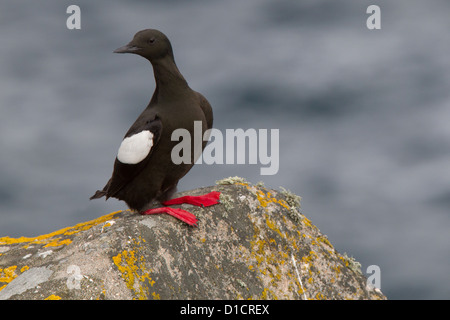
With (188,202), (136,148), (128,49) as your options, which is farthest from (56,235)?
(128,49)

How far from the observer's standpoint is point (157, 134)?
6.91 meters

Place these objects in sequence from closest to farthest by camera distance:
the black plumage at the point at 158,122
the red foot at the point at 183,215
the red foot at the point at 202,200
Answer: the red foot at the point at 183,215 → the red foot at the point at 202,200 → the black plumage at the point at 158,122

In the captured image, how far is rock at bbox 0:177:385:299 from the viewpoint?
5.41m

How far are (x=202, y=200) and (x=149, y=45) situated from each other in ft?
6.69

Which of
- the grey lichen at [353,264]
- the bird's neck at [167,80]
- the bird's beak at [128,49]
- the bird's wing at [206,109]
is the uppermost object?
the bird's beak at [128,49]

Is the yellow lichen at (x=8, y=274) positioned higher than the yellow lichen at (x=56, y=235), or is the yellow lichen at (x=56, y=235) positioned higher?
the yellow lichen at (x=56, y=235)

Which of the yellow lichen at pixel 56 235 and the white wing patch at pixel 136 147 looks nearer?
the white wing patch at pixel 136 147

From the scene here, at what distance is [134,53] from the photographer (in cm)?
705

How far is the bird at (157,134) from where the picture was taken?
6.95m

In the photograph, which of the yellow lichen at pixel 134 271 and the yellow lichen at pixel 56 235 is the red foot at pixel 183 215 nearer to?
the yellow lichen at pixel 134 271

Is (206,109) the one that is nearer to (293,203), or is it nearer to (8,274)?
(293,203)

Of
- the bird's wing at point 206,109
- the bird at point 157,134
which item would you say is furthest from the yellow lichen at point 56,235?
the bird's wing at point 206,109

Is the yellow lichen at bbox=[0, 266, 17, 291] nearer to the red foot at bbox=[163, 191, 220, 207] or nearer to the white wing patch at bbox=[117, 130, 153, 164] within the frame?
the white wing patch at bbox=[117, 130, 153, 164]
